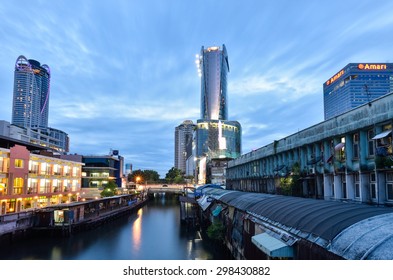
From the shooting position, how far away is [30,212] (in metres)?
46.2

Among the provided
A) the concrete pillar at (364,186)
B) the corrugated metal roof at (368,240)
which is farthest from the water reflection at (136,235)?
the corrugated metal roof at (368,240)

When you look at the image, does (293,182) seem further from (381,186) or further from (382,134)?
(382,134)

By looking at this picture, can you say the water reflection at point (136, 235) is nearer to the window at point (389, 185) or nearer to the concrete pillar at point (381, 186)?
the concrete pillar at point (381, 186)

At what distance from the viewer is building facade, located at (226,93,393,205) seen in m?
20.0

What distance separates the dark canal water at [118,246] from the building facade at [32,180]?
11537 mm

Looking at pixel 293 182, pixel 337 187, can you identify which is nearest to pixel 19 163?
pixel 293 182

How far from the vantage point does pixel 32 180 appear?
58688 mm

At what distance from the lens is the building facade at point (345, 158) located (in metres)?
20.0

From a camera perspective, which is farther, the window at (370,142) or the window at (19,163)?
the window at (19,163)

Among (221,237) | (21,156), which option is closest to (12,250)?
(21,156)

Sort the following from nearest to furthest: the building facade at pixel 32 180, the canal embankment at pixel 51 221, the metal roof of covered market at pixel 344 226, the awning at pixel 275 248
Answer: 1. the metal roof of covered market at pixel 344 226
2. the awning at pixel 275 248
3. the canal embankment at pixel 51 221
4. the building facade at pixel 32 180

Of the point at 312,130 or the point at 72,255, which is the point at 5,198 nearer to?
the point at 72,255

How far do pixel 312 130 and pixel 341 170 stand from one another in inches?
260

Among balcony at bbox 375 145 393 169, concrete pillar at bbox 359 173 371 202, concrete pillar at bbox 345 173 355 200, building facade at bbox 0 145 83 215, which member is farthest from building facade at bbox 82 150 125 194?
balcony at bbox 375 145 393 169
